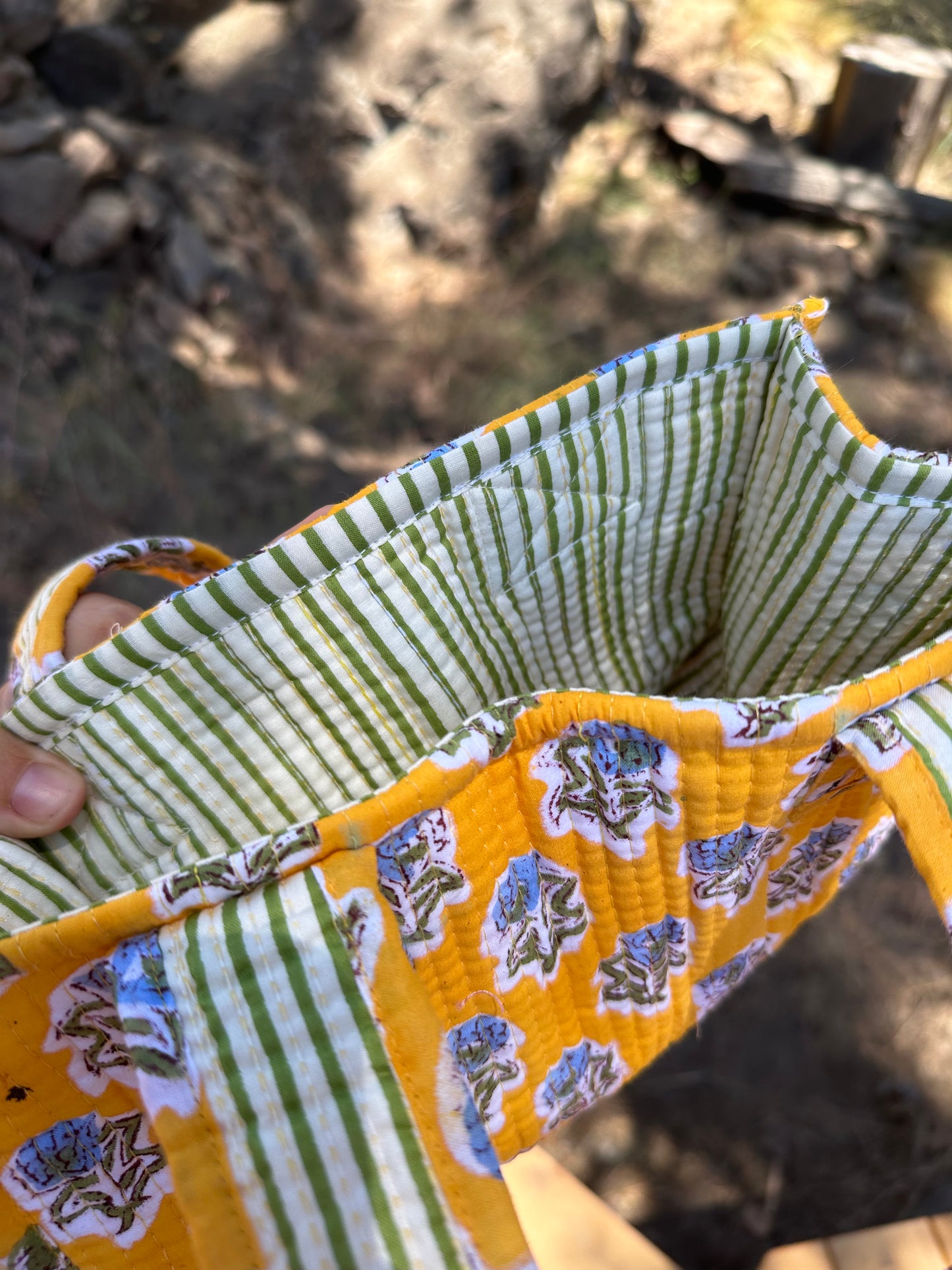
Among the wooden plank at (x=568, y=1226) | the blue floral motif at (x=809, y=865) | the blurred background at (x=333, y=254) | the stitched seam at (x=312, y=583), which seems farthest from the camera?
the blurred background at (x=333, y=254)

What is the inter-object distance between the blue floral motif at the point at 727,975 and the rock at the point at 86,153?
203cm

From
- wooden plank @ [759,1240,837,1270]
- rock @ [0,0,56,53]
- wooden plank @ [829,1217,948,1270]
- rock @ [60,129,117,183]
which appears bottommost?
wooden plank @ [759,1240,837,1270]

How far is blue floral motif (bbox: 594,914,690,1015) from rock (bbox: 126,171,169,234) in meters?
1.94

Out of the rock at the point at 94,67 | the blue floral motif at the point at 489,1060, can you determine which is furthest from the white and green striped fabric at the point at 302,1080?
the rock at the point at 94,67

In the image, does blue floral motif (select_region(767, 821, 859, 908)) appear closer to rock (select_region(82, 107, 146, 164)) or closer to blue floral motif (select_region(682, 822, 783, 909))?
blue floral motif (select_region(682, 822, 783, 909))

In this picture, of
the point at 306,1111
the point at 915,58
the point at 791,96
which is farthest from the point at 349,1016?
the point at 791,96

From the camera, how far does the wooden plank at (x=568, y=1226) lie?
34.6 inches

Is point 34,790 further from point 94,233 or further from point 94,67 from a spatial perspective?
point 94,67

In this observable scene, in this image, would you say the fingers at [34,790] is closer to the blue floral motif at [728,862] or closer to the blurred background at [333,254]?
the blue floral motif at [728,862]

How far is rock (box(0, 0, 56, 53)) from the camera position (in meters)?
1.85

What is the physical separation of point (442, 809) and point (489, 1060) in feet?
0.74

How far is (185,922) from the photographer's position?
A: 1.33 feet

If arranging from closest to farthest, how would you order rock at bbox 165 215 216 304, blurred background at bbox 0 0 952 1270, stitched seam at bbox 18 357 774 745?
stitched seam at bbox 18 357 774 745 < blurred background at bbox 0 0 952 1270 < rock at bbox 165 215 216 304

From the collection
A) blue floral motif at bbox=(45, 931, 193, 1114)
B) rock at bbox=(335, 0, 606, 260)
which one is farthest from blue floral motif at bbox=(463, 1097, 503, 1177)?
rock at bbox=(335, 0, 606, 260)
